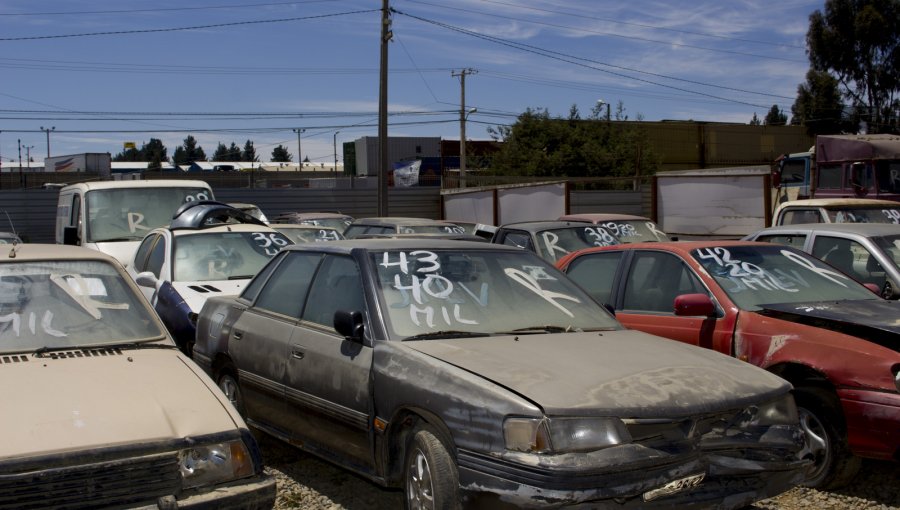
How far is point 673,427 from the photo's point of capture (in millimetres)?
3787

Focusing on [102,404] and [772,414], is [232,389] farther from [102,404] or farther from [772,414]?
[772,414]

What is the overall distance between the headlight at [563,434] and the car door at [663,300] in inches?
100

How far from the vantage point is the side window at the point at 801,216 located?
1127 centimetres

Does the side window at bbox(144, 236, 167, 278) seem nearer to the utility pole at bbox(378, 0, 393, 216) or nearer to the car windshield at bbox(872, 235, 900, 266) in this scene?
the car windshield at bbox(872, 235, 900, 266)

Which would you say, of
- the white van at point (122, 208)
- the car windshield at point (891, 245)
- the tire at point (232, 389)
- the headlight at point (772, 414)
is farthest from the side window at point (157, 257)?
the car windshield at point (891, 245)

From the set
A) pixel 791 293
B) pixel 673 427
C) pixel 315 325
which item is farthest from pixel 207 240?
pixel 673 427

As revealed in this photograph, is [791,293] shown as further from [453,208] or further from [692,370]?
[453,208]

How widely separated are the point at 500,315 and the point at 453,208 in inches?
956

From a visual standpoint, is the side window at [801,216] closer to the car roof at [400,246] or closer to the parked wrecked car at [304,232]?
the parked wrecked car at [304,232]

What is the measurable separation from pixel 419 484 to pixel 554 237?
826 centimetres

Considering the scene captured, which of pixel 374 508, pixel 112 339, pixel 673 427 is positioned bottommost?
pixel 374 508

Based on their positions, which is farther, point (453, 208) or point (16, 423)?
point (453, 208)

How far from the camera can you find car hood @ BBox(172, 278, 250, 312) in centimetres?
816

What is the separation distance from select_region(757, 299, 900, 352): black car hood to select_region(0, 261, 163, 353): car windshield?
388cm
